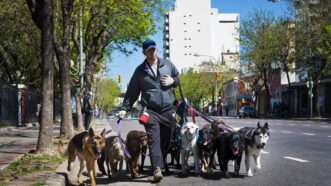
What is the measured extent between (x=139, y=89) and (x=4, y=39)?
99.7ft

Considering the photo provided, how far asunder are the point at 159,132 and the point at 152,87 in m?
0.75

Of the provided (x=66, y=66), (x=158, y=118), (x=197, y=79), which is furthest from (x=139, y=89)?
(x=197, y=79)

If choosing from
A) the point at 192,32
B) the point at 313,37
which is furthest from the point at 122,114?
the point at 192,32

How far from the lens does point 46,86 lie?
43.5 feet

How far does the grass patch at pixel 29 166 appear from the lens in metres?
9.65

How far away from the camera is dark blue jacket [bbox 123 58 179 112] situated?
9.35m

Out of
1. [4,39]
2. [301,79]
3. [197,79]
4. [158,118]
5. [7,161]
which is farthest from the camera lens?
[197,79]

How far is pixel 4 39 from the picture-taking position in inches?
1495

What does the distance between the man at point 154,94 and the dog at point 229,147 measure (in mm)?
891

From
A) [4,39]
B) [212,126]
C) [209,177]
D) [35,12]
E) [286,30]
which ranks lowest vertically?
[209,177]

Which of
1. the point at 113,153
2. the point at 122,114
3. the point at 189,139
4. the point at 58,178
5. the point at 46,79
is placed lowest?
the point at 58,178

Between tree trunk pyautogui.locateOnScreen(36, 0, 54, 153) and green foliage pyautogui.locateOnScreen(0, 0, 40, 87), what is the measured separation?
49.9 ft

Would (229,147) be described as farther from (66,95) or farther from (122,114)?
(66,95)

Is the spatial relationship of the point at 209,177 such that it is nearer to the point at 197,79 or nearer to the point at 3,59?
the point at 3,59
